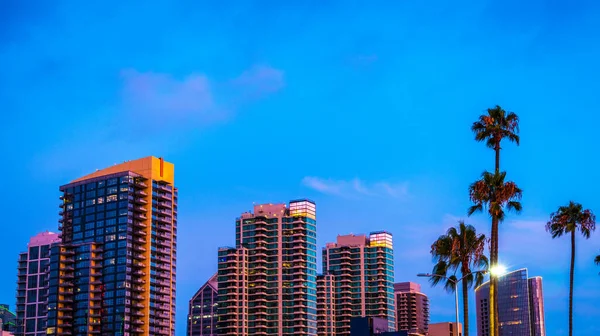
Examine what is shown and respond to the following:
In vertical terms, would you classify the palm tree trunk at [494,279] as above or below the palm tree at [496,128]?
below

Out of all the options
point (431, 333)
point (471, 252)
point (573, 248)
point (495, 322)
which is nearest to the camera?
point (495, 322)

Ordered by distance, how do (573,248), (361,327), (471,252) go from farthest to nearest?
1. (361,327)
2. (573,248)
3. (471,252)

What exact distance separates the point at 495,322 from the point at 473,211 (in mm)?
8012

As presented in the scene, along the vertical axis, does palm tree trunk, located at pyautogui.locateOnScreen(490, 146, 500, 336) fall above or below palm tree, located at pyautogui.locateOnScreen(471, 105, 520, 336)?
below

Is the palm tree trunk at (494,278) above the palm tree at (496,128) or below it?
below

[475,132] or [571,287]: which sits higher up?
[475,132]

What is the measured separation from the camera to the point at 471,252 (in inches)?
2825

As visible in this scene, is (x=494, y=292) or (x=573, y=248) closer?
(x=494, y=292)

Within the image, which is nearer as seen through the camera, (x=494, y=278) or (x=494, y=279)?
(x=494, y=278)

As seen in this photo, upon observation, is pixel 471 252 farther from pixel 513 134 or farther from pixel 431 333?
pixel 431 333

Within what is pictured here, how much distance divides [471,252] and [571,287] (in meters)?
13.8

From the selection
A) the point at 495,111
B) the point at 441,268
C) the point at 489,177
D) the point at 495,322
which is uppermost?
the point at 495,111

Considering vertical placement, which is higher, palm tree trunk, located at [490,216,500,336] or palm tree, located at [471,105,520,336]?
palm tree, located at [471,105,520,336]

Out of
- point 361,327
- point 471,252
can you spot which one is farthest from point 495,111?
point 361,327
